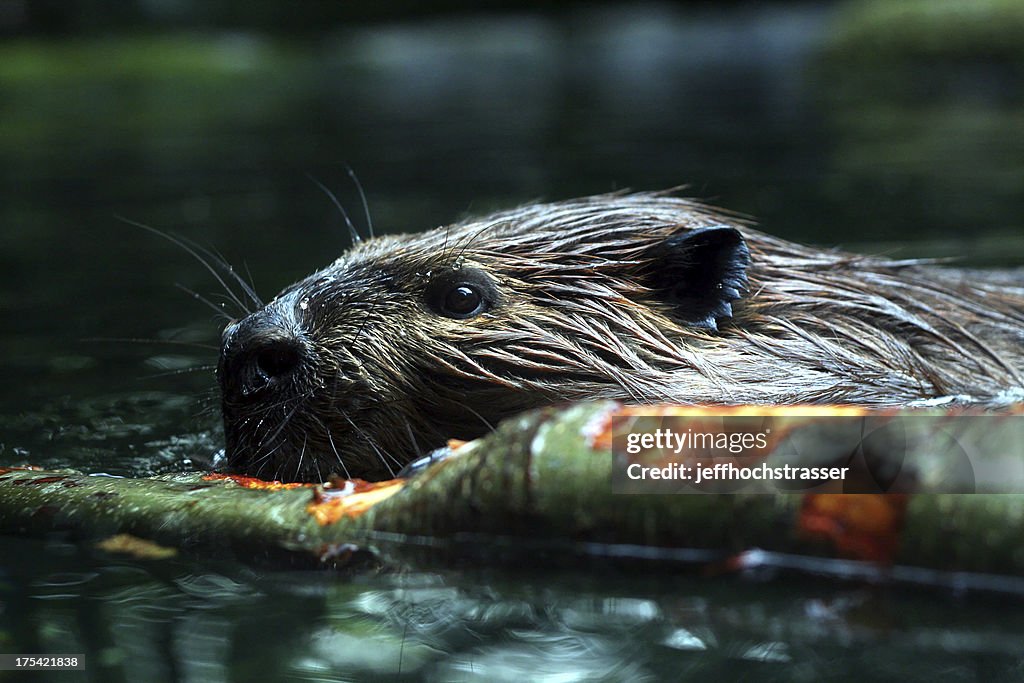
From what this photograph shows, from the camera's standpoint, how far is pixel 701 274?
3.61 meters

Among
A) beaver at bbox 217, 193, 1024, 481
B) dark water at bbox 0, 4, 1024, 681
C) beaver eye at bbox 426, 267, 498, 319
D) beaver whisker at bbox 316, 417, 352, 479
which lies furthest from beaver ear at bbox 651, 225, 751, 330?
dark water at bbox 0, 4, 1024, 681

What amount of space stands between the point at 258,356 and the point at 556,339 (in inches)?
31.1

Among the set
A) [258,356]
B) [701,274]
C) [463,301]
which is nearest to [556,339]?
[463,301]

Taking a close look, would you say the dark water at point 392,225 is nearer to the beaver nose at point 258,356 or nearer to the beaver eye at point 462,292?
the beaver nose at point 258,356

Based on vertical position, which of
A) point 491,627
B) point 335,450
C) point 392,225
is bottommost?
point 491,627

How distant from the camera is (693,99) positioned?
19.0 metres

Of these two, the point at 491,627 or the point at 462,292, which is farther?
the point at 462,292

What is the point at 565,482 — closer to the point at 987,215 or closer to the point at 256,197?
the point at 987,215

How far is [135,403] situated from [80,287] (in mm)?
2472

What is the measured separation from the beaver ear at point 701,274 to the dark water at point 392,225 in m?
1.37

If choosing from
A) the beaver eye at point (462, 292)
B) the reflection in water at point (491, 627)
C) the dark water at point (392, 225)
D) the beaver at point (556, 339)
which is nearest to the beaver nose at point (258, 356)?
the beaver at point (556, 339)

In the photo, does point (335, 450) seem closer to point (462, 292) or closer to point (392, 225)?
point (462, 292)

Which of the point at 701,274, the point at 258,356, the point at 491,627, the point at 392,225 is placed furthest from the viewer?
the point at 392,225

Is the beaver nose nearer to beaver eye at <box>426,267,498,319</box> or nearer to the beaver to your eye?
the beaver
